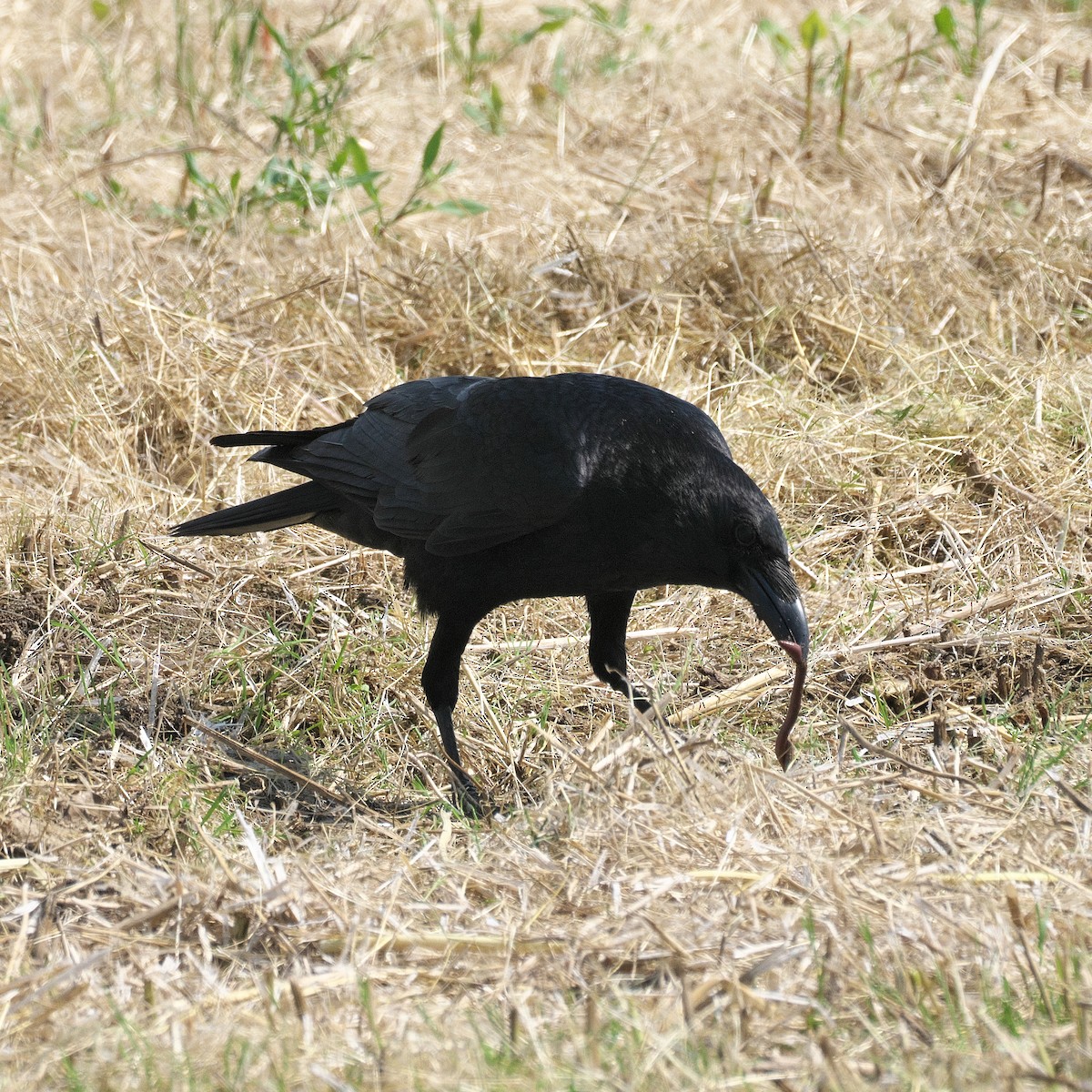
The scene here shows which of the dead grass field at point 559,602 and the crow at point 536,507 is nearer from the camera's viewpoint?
the dead grass field at point 559,602

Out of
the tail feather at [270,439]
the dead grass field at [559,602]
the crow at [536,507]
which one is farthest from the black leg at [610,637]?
the tail feather at [270,439]

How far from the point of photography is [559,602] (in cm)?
445

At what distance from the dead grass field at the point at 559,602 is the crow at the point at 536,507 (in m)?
0.31

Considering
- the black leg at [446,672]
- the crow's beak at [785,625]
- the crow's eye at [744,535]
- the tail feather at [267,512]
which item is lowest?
the black leg at [446,672]

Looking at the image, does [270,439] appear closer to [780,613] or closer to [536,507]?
[536,507]

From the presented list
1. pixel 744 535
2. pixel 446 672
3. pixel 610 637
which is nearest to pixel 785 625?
pixel 744 535

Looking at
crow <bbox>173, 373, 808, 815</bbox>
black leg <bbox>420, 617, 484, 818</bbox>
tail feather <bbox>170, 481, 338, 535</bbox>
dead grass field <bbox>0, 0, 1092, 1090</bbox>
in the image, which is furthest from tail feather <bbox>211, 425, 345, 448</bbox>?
black leg <bbox>420, 617, 484, 818</bbox>

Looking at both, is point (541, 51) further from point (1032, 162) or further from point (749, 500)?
point (749, 500)

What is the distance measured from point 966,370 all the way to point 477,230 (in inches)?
91.4

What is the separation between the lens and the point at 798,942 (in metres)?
2.47

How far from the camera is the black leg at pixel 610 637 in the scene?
148 inches

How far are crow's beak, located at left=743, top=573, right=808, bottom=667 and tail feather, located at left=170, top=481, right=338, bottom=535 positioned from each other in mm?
1375

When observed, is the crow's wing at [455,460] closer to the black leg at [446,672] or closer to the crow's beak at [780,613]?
the black leg at [446,672]

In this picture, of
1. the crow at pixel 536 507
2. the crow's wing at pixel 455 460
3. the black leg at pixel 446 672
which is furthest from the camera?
the black leg at pixel 446 672
